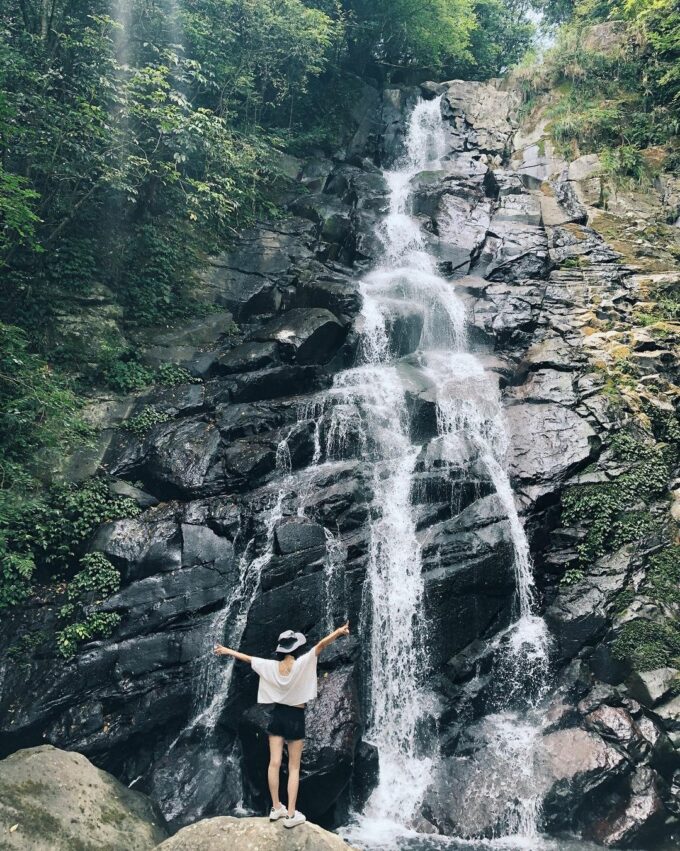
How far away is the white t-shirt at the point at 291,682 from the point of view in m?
5.35

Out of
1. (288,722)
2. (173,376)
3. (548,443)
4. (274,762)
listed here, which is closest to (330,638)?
(288,722)

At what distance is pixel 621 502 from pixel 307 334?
9.24 metres

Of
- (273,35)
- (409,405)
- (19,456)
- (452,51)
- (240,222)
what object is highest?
(452,51)

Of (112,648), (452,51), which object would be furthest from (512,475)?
(452,51)

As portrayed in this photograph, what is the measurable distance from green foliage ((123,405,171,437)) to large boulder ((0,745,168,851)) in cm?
749

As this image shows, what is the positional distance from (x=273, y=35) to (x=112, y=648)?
22.6 metres

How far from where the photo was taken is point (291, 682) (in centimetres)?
533

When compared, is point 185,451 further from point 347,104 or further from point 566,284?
point 347,104

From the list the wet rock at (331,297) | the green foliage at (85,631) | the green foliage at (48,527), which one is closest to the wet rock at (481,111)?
the wet rock at (331,297)

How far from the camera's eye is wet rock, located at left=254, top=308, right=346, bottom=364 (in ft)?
50.4

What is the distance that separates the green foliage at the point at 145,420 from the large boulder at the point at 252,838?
30.5ft

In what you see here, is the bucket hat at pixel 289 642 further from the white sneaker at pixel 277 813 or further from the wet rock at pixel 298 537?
the wet rock at pixel 298 537

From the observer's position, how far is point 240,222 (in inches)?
790

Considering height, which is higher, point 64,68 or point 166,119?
point 64,68
